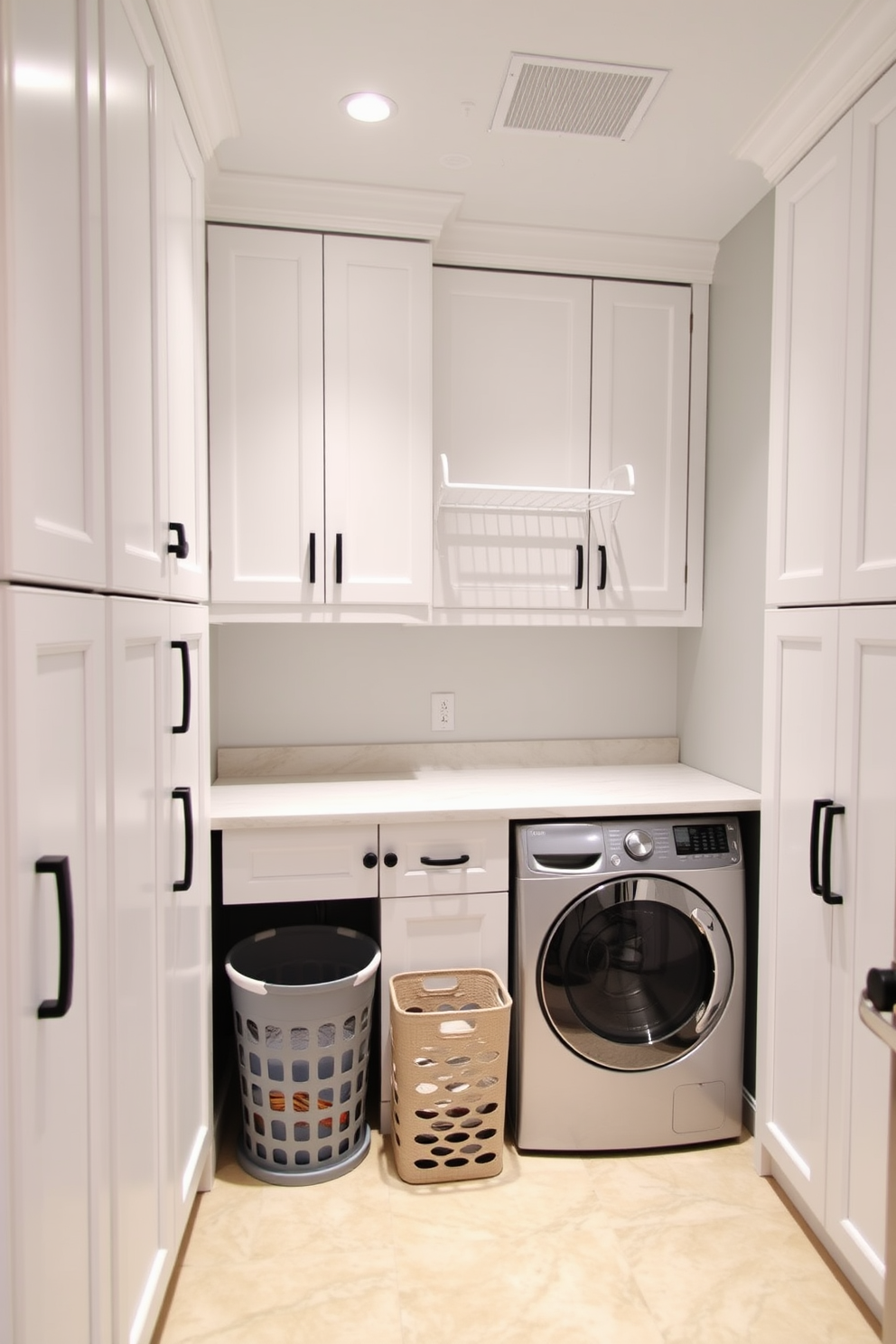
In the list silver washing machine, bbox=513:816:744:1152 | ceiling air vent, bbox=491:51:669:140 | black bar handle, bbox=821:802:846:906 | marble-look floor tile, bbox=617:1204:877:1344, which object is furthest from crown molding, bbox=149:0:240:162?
marble-look floor tile, bbox=617:1204:877:1344

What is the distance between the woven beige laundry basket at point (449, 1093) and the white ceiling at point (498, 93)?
6.86 ft

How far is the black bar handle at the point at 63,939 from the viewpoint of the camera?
0.90m

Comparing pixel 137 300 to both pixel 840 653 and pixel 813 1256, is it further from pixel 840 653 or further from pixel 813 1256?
pixel 813 1256

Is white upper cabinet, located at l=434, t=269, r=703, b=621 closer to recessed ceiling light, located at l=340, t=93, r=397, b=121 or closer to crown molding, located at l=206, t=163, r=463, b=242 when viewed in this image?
crown molding, located at l=206, t=163, r=463, b=242

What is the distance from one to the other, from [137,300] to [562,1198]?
83.7 inches

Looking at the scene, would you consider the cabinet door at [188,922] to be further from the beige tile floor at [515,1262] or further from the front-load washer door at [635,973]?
the front-load washer door at [635,973]

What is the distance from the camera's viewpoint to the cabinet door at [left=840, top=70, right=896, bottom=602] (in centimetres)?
151

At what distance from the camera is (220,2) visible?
150 centimetres

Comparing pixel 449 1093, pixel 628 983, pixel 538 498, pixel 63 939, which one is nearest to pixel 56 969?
pixel 63 939

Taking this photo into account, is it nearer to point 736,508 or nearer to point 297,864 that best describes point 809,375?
point 736,508

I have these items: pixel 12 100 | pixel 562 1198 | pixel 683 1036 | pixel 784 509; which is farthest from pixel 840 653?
pixel 12 100

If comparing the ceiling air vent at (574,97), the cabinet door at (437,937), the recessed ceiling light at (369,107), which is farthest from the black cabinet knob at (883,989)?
the recessed ceiling light at (369,107)

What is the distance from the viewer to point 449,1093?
2.00 metres

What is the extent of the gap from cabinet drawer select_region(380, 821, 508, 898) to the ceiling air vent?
5.51 ft
